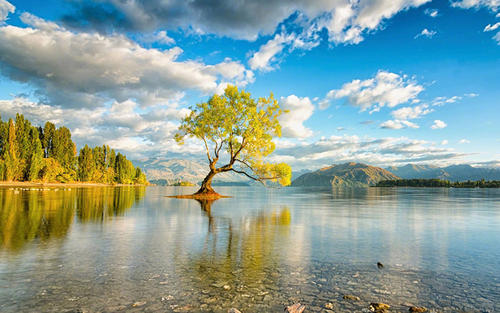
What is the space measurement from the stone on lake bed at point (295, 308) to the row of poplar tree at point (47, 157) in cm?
14374

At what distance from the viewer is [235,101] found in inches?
2160

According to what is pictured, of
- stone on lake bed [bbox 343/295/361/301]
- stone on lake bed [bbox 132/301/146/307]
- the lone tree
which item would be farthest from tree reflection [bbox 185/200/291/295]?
the lone tree

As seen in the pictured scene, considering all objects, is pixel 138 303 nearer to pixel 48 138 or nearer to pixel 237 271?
pixel 237 271

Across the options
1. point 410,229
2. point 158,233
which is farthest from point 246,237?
point 410,229

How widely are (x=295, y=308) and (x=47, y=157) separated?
171024 mm

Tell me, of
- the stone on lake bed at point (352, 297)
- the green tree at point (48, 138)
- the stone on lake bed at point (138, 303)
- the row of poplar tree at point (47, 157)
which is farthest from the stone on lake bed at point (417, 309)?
the green tree at point (48, 138)

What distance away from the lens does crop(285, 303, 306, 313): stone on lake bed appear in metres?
6.95

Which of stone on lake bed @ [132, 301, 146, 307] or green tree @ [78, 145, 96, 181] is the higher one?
green tree @ [78, 145, 96, 181]

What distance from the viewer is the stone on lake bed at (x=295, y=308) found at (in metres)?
6.95

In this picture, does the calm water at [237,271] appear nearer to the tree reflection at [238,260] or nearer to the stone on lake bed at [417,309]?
the tree reflection at [238,260]

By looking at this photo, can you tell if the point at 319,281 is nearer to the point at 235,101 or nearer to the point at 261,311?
the point at 261,311

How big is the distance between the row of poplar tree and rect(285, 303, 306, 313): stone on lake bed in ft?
472

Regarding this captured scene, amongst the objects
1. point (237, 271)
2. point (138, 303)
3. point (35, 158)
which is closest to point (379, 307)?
point (237, 271)

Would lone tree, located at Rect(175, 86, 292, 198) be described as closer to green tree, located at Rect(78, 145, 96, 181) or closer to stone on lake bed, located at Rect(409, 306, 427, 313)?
stone on lake bed, located at Rect(409, 306, 427, 313)
